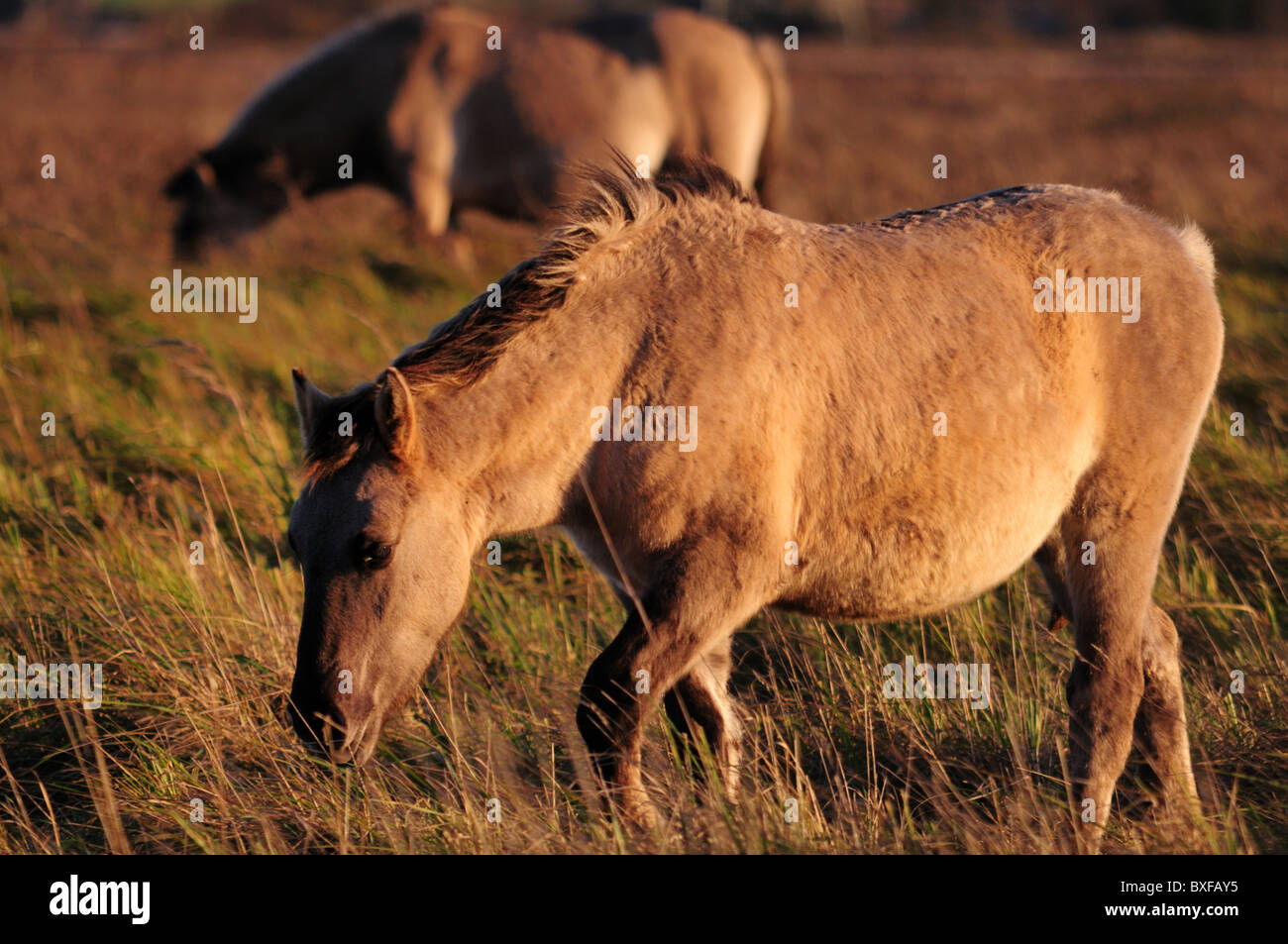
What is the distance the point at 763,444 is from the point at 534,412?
24.8 inches

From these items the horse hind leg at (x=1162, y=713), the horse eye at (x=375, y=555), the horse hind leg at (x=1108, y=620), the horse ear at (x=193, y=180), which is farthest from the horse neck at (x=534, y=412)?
the horse ear at (x=193, y=180)

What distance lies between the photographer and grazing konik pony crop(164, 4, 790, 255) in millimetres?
11281

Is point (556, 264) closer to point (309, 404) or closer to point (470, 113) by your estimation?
point (309, 404)

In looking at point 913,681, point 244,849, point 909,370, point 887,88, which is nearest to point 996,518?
point 909,370

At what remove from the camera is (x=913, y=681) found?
189 inches

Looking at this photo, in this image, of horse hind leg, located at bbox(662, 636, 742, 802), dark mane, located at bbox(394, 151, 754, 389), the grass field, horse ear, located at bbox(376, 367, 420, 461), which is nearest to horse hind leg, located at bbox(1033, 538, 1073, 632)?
the grass field

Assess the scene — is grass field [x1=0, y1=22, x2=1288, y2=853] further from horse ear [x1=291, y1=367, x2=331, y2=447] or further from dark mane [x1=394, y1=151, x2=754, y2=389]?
dark mane [x1=394, y1=151, x2=754, y2=389]

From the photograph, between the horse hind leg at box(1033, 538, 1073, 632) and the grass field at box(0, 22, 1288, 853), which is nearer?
the grass field at box(0, 22, 1288, 853)

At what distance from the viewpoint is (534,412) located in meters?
3.86

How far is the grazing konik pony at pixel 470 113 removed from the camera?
1128cm

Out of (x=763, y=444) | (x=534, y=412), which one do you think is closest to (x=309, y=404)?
(x=534, y=412)

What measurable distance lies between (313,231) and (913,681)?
10896 millimetres

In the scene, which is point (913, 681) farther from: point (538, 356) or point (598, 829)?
point (538, 356)

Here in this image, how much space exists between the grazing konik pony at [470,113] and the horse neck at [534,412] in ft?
23.4
